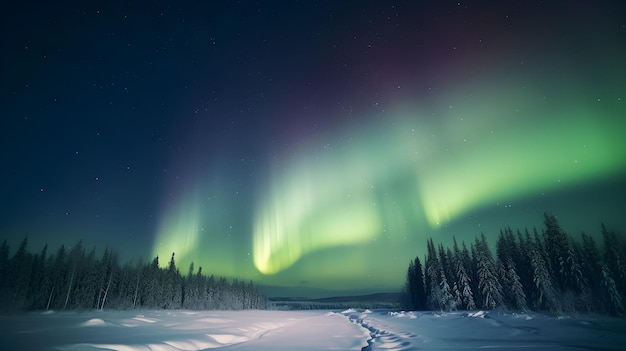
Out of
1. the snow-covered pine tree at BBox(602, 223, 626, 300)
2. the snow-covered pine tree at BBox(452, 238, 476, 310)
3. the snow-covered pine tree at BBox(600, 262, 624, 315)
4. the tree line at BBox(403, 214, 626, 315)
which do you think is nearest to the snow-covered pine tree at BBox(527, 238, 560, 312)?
the tree line at BBox(403, 214, 626, 315)

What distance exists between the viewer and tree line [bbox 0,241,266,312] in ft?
173

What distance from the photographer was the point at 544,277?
41469mm

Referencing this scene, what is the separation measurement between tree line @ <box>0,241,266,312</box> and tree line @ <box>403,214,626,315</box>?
75.1 metres

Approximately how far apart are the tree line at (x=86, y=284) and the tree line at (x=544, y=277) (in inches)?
2958

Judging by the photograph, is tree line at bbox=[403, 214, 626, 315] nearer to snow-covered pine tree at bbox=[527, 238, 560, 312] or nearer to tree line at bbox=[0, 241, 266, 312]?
snow-covered pine tree at bbox=[527, 238, 560, 312]

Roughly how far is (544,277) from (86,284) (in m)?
94.0

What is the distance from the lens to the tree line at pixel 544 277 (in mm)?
37275

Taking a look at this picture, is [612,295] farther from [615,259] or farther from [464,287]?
[464,287]

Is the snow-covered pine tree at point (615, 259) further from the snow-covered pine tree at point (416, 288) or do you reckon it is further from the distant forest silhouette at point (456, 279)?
the snow-covered pine tree at point (416, 288)

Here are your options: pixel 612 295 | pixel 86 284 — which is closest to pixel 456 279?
pixel 612 295

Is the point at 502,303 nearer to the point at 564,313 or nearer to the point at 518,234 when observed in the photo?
the point at 564,313

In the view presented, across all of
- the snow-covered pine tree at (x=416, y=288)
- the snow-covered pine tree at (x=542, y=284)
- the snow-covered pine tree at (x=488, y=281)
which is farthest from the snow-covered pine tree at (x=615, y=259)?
the snow-covered pine tree at (x=416, y=288)

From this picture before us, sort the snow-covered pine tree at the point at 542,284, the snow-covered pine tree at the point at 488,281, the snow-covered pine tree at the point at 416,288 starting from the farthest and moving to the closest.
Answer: the snow-covered pine tree at the point at 416,288, the snow-covered pine tree at the point at 488,281, the snow-covered pine tree at the point at 542,284

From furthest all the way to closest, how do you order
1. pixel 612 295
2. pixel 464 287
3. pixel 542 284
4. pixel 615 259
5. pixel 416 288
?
pixel 416 288, pixel 464 287, pixel 542 284, pixel 615 259, pixel 612 295
